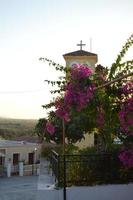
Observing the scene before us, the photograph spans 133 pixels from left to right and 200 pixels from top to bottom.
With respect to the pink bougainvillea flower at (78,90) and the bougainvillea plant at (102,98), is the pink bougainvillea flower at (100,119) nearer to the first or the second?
the bougainvillea plant at (102,98)

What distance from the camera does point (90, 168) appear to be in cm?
1188

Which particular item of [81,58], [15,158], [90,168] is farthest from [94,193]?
[15,158]

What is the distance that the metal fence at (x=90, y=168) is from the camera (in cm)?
1173

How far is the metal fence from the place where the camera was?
11.7 meters

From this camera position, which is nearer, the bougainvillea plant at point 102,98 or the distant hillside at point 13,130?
the bougainvillea plant at point 102,98

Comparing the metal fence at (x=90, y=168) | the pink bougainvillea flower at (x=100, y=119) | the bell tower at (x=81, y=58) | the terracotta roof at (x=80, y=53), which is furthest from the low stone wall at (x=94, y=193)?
the terracotta roof at (x=80, y=53)

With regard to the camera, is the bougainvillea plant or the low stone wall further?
the low stone wall

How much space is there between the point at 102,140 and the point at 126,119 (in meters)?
3.95

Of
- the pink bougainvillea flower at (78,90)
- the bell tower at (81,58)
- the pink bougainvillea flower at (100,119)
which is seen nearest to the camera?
the pink bougainvillea flower at (78,90)

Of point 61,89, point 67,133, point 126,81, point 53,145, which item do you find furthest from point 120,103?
point 53,145

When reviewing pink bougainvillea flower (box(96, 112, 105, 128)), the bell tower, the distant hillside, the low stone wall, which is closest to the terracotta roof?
the bell tower

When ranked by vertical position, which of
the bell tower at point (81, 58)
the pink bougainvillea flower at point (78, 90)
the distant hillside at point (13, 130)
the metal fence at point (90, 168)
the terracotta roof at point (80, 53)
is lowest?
the metal fence at point (90, 168)

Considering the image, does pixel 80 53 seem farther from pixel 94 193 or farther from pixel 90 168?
pixel 94 193

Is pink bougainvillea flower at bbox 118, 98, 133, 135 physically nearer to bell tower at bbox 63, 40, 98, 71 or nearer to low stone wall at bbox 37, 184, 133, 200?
low stone wall at bbox 37, 184, 133, 200
